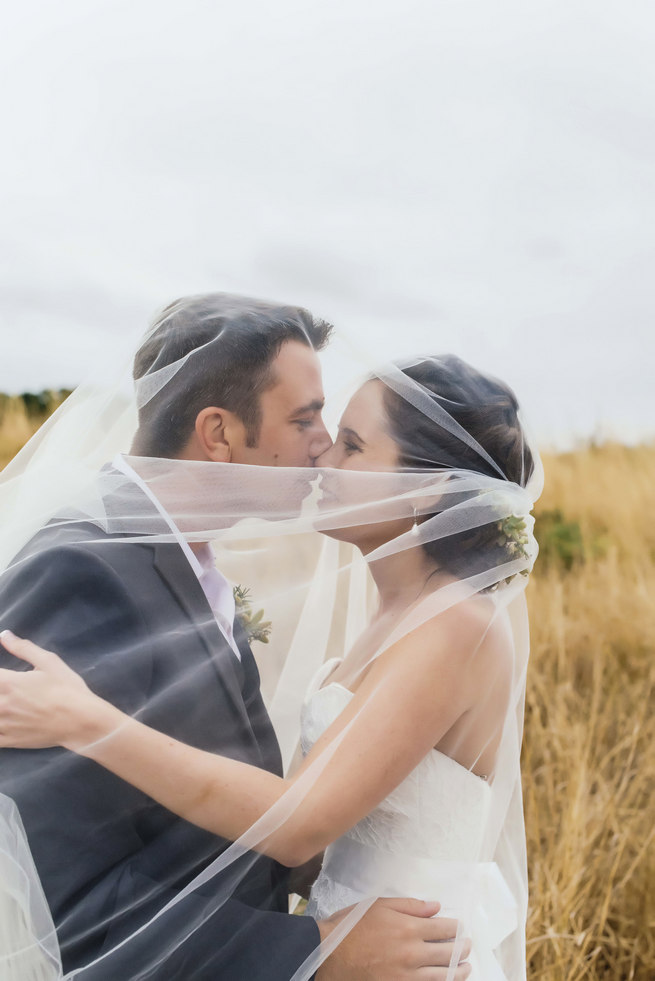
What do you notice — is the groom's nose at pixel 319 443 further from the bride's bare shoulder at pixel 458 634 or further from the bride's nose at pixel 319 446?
the bride's bare shoulder at pixel 458 634

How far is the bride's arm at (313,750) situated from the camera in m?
1.93

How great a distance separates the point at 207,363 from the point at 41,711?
38.0 inches

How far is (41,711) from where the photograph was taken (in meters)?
1.92

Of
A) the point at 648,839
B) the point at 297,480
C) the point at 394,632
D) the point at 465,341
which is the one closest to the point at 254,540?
the point at 297,480

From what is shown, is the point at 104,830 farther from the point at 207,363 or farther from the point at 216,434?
the point at 207,363

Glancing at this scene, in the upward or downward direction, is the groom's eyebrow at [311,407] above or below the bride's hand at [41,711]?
above

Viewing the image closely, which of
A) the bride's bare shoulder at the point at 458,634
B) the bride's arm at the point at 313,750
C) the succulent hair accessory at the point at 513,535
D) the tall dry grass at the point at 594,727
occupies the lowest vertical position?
the tall dry grass at the point at 594,727

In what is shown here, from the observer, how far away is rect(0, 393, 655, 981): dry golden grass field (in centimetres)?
389

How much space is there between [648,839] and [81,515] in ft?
10.5

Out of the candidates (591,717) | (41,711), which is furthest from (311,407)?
(591,717)

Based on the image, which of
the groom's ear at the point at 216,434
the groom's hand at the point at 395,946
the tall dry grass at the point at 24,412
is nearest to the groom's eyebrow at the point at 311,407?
the groom's ear at the point at 216,434

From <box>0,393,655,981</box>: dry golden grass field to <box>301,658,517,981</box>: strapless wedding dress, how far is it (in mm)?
1351

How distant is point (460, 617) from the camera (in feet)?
7.49

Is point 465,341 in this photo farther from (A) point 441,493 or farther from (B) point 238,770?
(B) point 238,770
